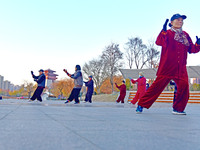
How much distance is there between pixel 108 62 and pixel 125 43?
477 centimetres

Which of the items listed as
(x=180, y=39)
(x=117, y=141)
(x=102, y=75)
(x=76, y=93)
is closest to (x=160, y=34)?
(x=180, y=39)

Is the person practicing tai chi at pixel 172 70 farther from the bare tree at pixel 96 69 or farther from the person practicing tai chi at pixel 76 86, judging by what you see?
the bare tree at pixel 96 69

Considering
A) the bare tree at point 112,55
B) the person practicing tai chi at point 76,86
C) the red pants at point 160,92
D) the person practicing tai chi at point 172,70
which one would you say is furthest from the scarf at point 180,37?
the bare tree at point 112,55

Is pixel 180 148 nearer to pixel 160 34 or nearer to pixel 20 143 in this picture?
pixel 20 143

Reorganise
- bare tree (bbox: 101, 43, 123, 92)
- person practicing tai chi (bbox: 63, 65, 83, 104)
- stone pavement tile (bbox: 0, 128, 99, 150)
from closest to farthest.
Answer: stone pavement tile (bbox: 0, 128, 99, 150)
person practicing tai chi (bbox: 63, 65, 83, 104)
bare tree (bbox: 101, 43, 123, 92)

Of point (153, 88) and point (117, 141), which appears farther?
point (153, 88)

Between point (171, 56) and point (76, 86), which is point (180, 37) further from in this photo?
point (76, 86)

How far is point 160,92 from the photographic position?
203 inches

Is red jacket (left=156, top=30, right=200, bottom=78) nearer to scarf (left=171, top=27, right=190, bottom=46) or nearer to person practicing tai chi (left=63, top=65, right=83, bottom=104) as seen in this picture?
scarf (left=171, top=27, right=190, bottom=46)

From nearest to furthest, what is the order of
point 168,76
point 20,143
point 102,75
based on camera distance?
point 20,143 < point 168,76 < point 102,75

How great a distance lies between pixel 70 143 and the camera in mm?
1559

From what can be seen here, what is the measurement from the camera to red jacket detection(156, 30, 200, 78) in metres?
5.15

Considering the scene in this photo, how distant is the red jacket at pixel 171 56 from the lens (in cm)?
515

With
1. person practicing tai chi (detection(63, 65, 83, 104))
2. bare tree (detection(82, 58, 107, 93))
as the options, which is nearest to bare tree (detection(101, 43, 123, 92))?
bare tree (detection(82, 58, 107, 93))
